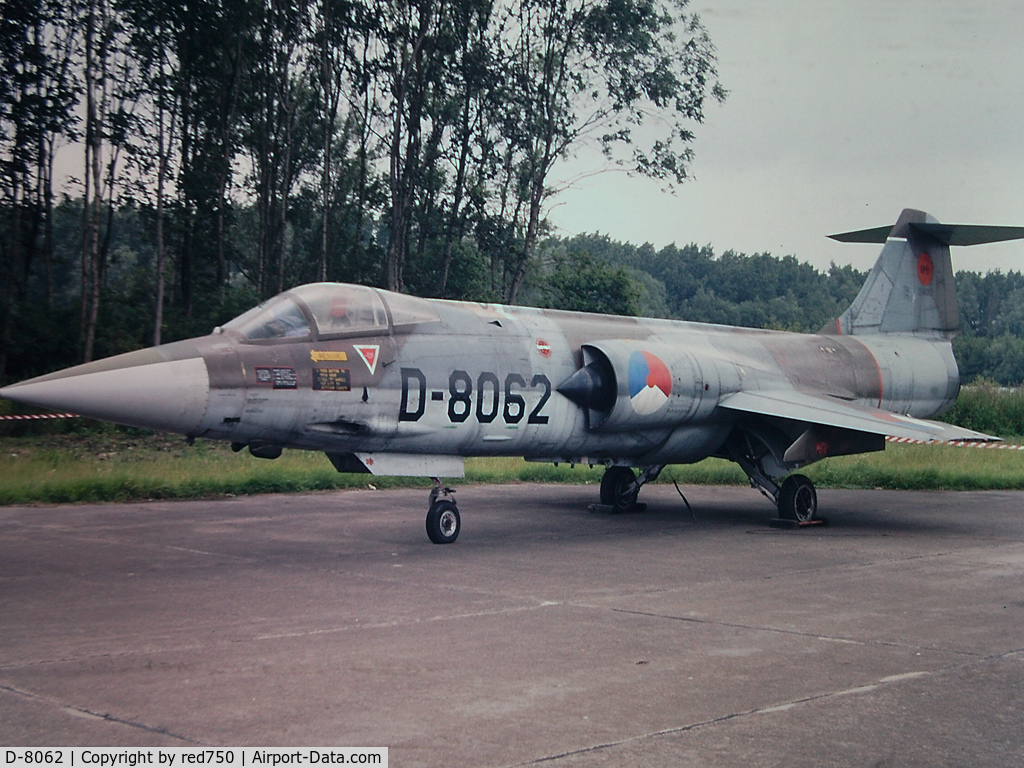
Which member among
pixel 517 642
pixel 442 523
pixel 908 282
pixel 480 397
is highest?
pixel 908 282

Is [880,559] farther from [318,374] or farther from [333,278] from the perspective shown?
[333,278]

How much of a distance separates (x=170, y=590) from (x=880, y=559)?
6.70 meters

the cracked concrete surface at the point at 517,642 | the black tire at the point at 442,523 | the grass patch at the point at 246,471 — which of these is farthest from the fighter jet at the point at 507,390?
the grass patch at the point at 246,471

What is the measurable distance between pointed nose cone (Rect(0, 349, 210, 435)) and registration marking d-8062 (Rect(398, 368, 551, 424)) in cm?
220

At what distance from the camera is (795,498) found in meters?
12.8

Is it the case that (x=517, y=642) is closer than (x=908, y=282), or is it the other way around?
(x=517, y=642)

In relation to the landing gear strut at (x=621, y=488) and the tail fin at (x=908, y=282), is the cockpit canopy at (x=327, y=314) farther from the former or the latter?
the tail fin at (x=908, y=282)

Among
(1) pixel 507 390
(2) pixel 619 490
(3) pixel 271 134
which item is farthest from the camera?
(3) pixel 271 134

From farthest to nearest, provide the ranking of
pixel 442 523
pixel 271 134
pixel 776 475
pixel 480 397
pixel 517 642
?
pixel 271 134
pixel 776 475
pixel 480 397
pixel 442 523
pixel 517 642

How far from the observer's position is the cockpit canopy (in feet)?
30.8

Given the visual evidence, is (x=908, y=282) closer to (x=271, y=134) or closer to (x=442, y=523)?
(x=442, y=523)
